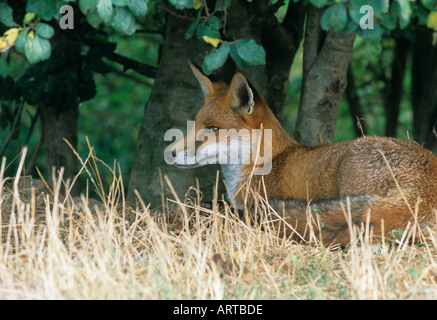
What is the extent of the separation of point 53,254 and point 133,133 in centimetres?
898

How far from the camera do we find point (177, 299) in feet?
9.75

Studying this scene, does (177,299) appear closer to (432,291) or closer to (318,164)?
(432,291)

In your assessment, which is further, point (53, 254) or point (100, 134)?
point (100, 134)

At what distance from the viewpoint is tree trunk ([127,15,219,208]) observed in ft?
19.7

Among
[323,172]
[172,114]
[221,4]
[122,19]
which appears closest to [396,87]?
[172,114]

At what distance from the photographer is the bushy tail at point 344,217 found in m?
3.73

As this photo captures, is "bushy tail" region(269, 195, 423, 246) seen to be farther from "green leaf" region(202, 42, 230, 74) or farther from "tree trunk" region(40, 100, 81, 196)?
"tree trunk" region(40, 100, 81, 196)

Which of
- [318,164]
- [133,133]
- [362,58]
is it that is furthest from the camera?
[133,133]

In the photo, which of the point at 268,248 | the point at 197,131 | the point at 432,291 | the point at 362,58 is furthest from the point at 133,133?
the point at 432,291

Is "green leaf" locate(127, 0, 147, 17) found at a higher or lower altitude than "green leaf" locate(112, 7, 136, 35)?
higher

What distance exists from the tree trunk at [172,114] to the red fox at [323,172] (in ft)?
3.09

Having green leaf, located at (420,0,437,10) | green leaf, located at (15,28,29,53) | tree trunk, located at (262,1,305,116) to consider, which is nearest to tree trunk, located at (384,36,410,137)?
tree trunk, located at (262,1,305,116)

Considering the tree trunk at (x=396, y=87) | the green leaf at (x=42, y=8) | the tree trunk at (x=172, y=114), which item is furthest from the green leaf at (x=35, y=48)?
the tree trunk at (x=396, y=87)

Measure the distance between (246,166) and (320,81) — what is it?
4.53ft
